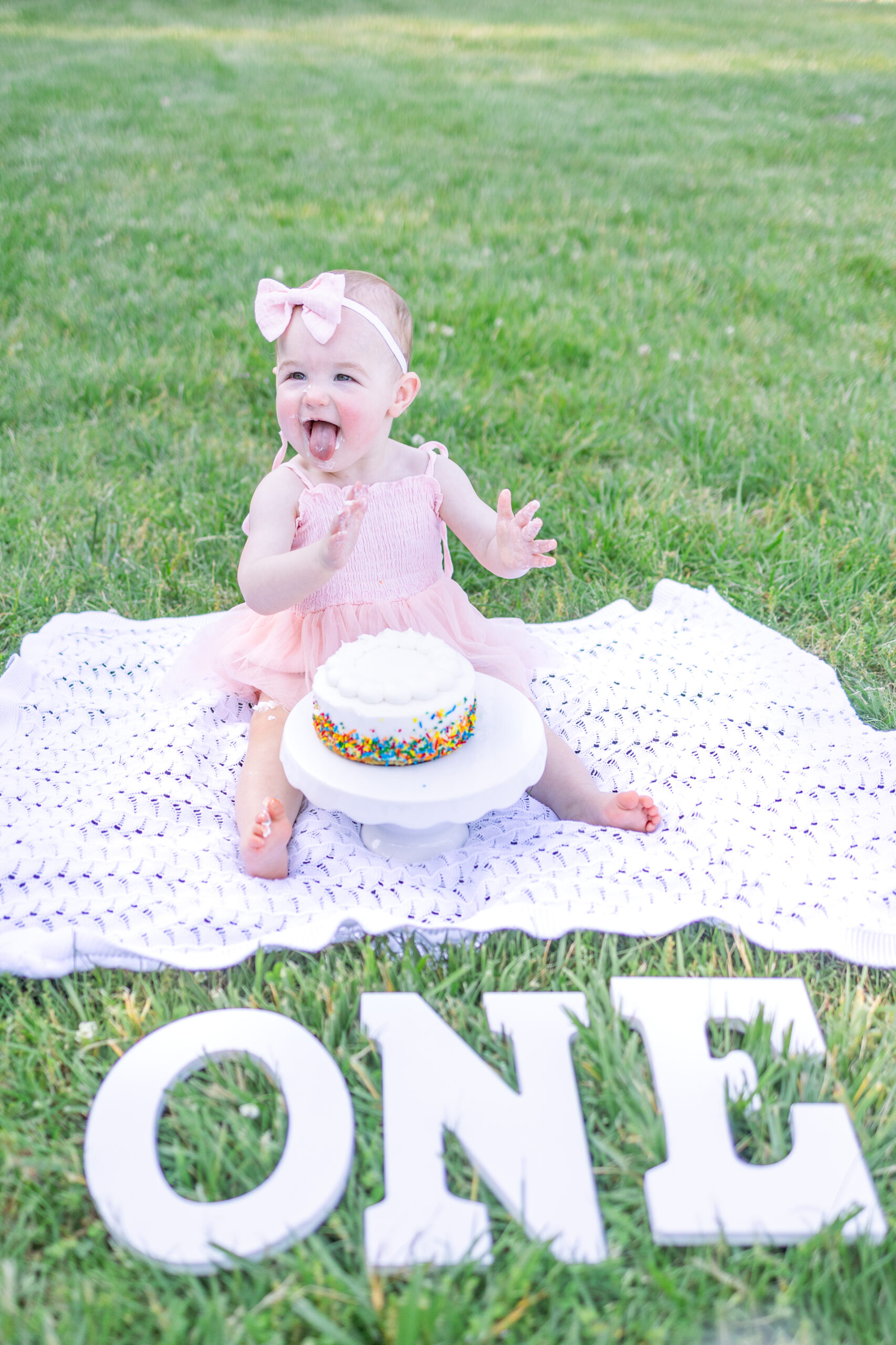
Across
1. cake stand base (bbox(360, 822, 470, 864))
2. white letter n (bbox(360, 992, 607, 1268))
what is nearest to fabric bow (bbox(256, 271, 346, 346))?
cake stand base (bbox(360, 822, 470, 864))

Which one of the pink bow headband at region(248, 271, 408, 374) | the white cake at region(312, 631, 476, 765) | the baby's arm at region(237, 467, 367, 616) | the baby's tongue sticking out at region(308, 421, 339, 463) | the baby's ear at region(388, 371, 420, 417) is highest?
the pink bow headband at region(248, 271, 408, 374)

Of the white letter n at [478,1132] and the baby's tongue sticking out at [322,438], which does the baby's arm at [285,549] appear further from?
the white letter n at [478,1132]

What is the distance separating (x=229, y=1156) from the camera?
1.48 meters

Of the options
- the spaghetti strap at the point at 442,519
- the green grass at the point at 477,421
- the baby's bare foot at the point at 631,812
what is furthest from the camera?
the spaghetti strap at the point at 442,519

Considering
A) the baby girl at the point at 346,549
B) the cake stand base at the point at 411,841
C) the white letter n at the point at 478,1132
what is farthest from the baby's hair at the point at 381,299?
the white letter n at the point at 478,1132

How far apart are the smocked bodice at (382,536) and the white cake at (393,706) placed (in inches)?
15.3

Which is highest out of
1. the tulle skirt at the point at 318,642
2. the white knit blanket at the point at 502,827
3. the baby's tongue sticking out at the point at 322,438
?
the baby's tongue sticking out at the point at 322,438

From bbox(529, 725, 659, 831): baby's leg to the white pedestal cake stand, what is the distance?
17cm

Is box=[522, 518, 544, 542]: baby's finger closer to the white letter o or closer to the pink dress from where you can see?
the pink dress

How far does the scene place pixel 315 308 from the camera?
2191mm

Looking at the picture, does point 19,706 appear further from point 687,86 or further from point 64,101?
point 687,86

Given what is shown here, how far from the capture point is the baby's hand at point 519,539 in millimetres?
2215

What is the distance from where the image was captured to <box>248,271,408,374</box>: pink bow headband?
2182 millimetres

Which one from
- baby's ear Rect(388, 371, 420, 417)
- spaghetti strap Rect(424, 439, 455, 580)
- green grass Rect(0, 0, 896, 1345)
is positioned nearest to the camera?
green grass Rect(0, 0, 896, 1345)
